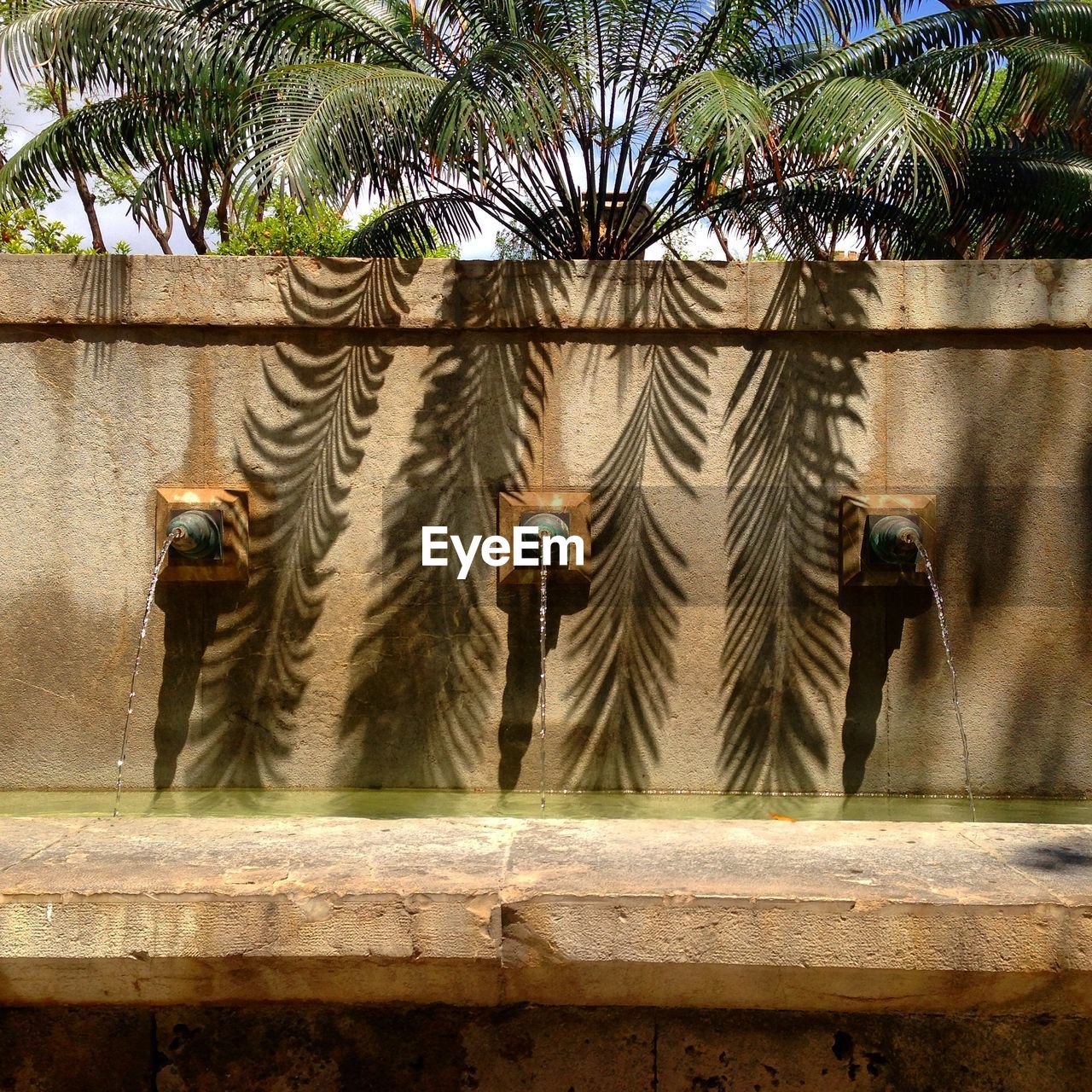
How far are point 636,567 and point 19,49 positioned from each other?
21.4 feet

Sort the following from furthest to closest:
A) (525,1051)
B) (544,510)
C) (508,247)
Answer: (508,247) < (544,510) < (525,1051)

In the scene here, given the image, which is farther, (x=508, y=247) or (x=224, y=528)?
(x=508, y=247)

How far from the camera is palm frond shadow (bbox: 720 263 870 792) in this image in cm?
614

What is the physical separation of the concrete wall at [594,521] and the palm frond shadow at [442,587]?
0.02 metres

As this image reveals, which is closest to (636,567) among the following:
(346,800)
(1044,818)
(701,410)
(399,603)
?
(701,410)

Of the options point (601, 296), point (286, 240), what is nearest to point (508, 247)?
point (286, 240)

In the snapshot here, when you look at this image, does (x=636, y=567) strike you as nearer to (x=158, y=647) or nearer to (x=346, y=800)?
(x=346, y=800)

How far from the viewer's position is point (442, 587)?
6152 millimetres

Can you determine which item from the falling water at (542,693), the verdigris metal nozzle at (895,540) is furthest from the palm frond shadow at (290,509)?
the verdigris metal nozzle at (895,540)

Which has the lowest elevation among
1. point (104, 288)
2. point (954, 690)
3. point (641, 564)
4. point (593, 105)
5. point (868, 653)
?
point (954, 690)

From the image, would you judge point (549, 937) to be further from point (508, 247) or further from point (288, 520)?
point (508, 247)

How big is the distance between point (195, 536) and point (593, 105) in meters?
5.32

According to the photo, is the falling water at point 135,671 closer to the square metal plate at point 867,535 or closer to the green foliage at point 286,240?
the square metal plate at point 867,535

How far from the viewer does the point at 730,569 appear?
242 inches
